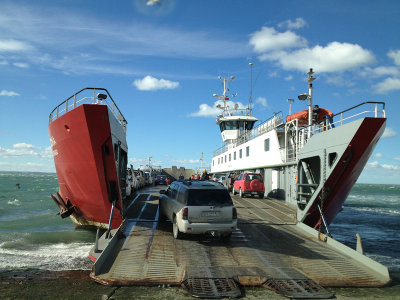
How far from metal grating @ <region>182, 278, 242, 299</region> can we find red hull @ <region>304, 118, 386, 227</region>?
5957 millimetres

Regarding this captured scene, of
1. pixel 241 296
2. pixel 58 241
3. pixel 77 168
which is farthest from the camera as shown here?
pixel 58 241

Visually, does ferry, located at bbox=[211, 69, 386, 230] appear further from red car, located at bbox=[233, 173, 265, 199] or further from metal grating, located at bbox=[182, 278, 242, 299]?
metal grating, located at bbox=[182, 278, 242, 299]

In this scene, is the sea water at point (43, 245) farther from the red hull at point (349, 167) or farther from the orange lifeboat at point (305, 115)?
the orange lifeboat at point (305, 115)

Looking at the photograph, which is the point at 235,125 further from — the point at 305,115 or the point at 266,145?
the point at 305,115

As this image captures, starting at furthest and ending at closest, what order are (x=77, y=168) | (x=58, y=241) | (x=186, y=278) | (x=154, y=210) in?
(x=154, y=210)
(x=58, y=241)
(x=77, y=168)
(x=186, y=278)

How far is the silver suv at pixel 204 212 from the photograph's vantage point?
941 centimetres

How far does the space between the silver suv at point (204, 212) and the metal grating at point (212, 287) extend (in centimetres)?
253

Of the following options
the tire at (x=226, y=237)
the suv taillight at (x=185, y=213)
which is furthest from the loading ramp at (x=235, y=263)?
the suv taillight at (x=185, y=213)

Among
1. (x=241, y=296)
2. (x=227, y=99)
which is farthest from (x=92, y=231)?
(x=227, y=99)

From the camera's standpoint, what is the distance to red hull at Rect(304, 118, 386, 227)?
1021 cm

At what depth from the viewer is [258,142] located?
25.9m

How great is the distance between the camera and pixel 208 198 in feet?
32.0

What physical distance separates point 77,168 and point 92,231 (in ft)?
16.0

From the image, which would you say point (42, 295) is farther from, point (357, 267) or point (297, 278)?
point (357, 267)
